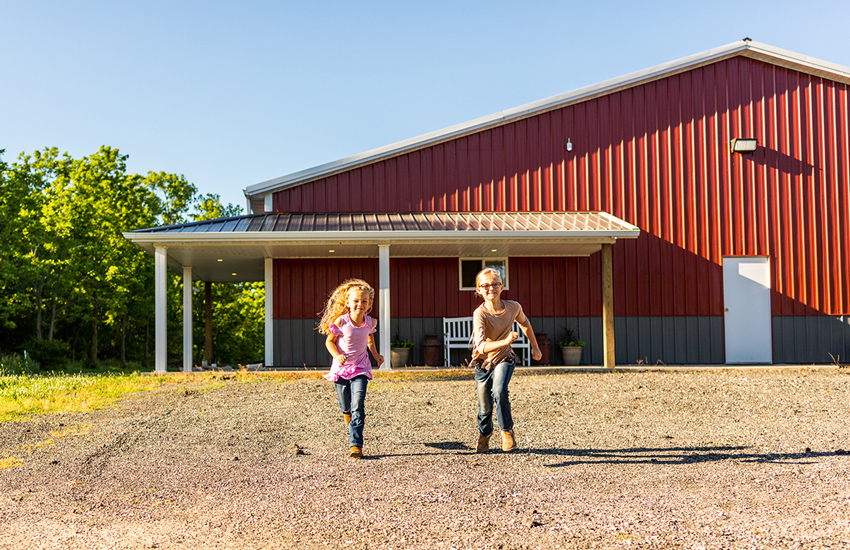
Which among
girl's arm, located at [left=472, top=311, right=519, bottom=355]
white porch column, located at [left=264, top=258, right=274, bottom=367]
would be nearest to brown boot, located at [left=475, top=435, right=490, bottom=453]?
girl's arm, located at [left=472, top=311, right=519, bottom=355]

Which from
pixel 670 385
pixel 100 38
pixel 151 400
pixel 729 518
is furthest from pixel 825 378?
pixel 100 38

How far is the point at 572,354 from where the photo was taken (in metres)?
14.5

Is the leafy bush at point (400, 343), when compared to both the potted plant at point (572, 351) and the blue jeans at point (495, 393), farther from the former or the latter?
the blue jeans at point (495, 393)

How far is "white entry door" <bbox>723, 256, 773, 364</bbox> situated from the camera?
15.2 metres

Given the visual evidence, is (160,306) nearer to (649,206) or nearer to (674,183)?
(649,206)

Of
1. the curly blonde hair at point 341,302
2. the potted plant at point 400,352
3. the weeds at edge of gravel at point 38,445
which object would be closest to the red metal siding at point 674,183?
the potted plant at point 400,352

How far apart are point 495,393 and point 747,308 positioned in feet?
38.6

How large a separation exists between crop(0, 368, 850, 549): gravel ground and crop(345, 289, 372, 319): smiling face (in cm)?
121

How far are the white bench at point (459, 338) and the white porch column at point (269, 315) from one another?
3768mm

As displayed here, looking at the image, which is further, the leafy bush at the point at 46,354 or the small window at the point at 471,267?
the leafy bush at the point at 46,354

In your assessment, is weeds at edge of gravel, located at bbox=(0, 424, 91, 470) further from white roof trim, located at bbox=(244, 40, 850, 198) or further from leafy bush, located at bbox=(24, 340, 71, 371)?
leafy bush, located at bbox=(24, 340, 71, 371)

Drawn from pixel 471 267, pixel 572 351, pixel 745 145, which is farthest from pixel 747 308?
pixel 471 267

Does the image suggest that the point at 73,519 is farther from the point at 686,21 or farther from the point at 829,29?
the point at 829,29

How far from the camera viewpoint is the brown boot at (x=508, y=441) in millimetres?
5691
